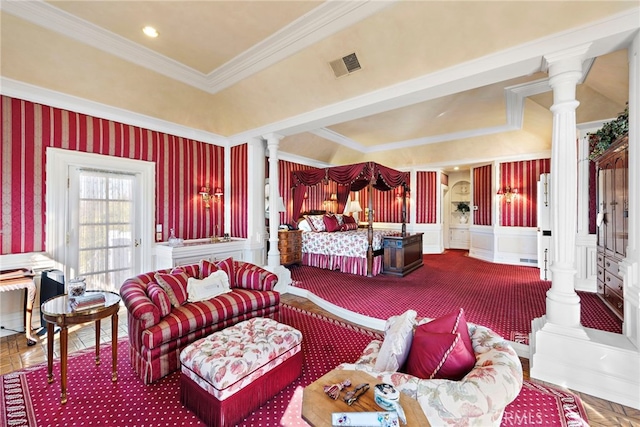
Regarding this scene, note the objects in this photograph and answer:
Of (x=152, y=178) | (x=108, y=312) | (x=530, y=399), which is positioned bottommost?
(x=530, y=399)

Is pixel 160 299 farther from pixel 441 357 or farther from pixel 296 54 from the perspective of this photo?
pixel 296 54

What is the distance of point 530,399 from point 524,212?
627 cm

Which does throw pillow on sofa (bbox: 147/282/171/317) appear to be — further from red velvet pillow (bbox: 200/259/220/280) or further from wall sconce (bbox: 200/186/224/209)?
wall sconce (bbox: 200/186/224/209)

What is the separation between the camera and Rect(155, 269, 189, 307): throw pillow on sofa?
278 cm

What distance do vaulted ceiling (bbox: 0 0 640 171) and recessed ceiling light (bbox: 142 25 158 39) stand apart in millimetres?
75

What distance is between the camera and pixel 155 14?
2.92m

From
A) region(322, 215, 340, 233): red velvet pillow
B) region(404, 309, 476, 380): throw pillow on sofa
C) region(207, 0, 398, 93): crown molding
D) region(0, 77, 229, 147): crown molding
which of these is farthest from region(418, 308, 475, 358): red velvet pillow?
region(322, 215, 340, 233): red velvet pillow

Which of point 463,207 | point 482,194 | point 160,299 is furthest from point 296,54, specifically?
point 463,207

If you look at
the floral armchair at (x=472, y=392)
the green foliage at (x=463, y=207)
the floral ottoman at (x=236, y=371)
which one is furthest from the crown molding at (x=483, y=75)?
the green foliage at (x=463, y=207)

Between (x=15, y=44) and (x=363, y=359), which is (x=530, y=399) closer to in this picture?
(x=363, y=359)

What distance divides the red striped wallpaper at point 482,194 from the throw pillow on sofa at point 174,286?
7.95 meters

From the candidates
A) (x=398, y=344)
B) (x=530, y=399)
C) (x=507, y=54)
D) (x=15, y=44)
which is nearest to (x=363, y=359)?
(x=398, y=344)

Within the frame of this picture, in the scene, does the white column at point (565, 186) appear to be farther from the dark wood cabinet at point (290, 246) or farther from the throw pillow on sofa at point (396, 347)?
the dark wood cabinet at point (290, 246)

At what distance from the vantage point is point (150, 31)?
10.4ft
